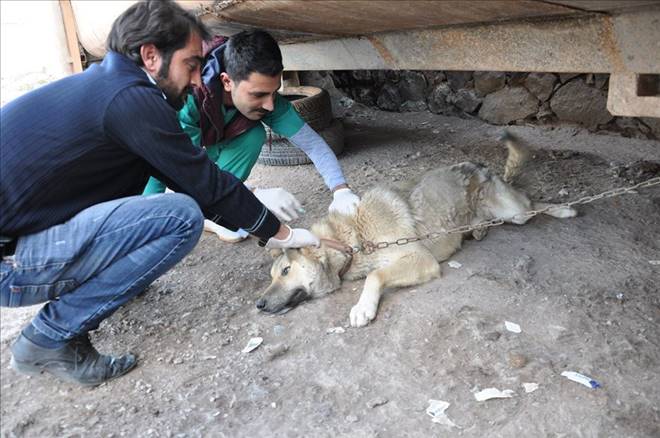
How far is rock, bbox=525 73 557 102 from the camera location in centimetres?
566

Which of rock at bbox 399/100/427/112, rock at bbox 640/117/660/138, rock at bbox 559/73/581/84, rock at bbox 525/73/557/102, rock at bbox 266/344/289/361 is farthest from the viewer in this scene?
rock at bbox 399/100/427/112

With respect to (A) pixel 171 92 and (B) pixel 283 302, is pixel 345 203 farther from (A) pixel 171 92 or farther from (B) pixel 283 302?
(A) pixel 171 92

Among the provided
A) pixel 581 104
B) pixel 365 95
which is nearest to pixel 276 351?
pixel 581 104

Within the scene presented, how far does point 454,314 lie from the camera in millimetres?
Answer: 2840

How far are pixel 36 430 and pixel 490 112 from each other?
18.9ft

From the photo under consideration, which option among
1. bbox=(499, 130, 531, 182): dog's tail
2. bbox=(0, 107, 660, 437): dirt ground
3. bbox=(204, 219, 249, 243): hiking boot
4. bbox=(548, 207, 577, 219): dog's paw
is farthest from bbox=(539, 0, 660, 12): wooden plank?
bbox=(204, 219, 249, 243): hiking boot

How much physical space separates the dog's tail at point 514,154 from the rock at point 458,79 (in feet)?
8.64

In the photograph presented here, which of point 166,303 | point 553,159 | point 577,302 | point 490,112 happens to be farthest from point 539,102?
point 166,303

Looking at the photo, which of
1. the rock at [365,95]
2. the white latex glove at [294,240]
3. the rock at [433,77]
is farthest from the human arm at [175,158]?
the rock at [365,95]

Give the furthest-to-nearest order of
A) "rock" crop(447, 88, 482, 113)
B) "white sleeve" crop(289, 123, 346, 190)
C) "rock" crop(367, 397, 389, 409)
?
"rock" crop(447, 88, 482, 113) → "white sleeve" crop(289, 123, 346, 190) → "rock" crop(367, 397, 389, 409)

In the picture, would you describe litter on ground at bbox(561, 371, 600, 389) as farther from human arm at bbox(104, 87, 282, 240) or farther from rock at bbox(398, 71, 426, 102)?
rock at bbox(398, 71, 426, 102)

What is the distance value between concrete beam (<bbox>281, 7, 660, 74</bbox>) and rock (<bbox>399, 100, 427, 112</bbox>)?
3.07 metres

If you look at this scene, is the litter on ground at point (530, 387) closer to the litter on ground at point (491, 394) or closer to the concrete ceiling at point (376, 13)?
the litter on ground at point (491, 394)

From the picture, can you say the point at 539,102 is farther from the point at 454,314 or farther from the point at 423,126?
the point at 454,314
